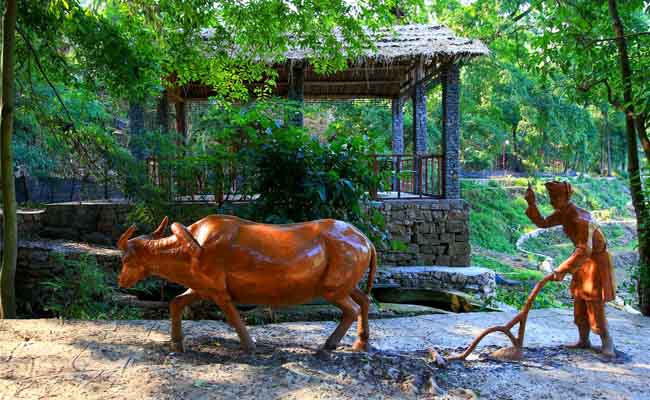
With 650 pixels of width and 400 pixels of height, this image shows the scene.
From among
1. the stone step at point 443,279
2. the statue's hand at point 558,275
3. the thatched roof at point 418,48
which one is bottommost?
the stone step at point 443,279

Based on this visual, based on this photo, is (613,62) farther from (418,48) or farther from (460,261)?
(460,261)

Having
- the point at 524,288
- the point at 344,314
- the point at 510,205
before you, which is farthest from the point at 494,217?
the point at 344,314

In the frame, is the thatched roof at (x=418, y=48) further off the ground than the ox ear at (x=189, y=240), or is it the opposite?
the thatched roof at (x=418, y=48)

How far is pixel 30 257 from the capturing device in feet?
28.0

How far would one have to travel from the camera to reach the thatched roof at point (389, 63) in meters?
9.09

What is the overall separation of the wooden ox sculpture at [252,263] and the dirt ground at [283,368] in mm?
307

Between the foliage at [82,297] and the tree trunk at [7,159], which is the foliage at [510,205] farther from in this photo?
the tree trunk at [7,159]

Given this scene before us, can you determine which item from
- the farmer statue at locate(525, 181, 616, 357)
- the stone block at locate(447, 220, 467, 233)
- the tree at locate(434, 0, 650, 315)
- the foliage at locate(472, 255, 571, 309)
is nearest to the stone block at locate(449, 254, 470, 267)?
the stone block at locate(447, 220, 467, 233)

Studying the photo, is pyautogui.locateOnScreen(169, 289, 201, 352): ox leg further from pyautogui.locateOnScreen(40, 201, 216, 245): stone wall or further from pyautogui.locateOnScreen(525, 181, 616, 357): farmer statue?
pyautogui.locateOnScreen(40, 201, 216, 245): stone wall

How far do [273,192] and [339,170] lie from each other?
0.78m

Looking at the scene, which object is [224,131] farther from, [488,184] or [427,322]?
[488,184]

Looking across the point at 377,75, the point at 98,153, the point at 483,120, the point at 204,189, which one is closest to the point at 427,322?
the point at 204,189

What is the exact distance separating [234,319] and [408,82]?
33.6 ft

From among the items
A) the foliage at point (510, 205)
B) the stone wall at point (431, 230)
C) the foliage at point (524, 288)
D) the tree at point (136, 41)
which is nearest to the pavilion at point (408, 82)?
the stone wall at point (431, 230)
